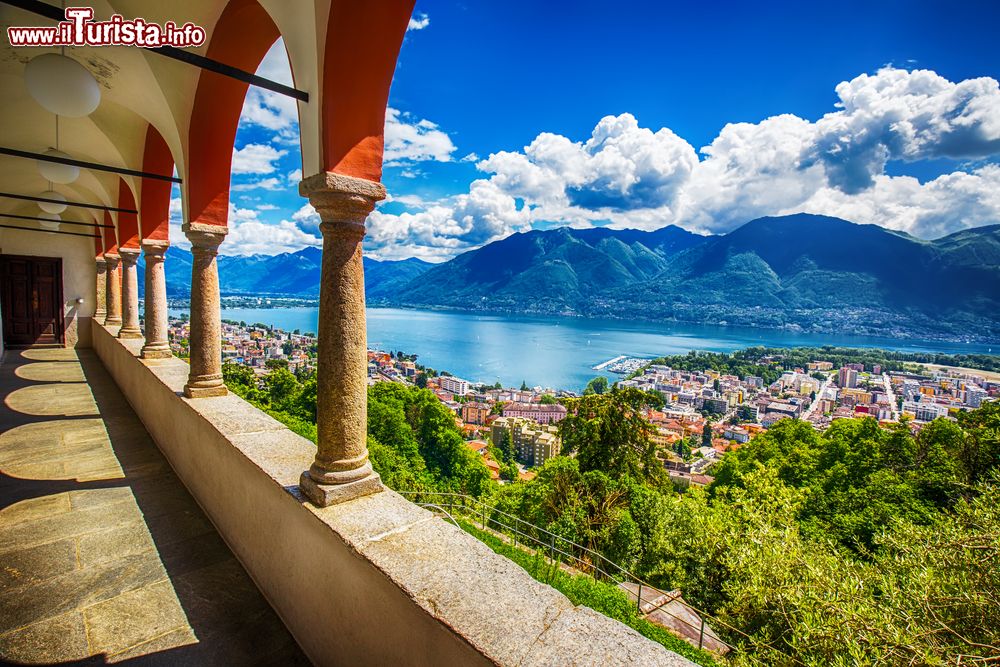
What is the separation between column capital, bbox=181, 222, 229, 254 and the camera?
3.84m

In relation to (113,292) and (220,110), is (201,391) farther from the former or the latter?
(113,292)

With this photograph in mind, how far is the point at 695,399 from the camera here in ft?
148

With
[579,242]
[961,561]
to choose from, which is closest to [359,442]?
[961,561]

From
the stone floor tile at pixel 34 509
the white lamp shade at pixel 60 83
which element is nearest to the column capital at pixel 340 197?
the white lamp shade at pixel 60 83

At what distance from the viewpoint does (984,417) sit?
48.3 feet

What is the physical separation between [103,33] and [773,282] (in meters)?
157

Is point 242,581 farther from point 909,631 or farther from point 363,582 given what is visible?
point 909,631

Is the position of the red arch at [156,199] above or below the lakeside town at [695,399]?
above

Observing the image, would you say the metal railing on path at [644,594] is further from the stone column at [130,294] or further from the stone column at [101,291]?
the stone column at [101,291]

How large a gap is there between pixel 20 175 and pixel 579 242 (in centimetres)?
19157

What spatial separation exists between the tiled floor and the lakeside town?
19.8m

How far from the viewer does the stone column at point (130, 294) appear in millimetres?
7148

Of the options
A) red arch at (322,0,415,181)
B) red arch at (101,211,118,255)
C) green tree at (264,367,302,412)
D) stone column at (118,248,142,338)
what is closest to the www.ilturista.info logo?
red arch at (322,0,415,181)

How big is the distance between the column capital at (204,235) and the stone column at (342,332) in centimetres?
238
